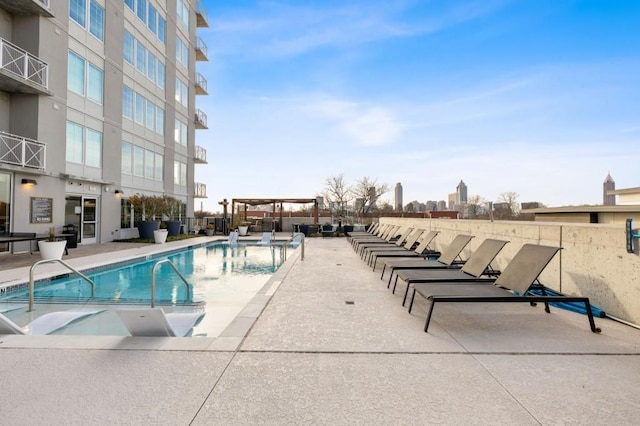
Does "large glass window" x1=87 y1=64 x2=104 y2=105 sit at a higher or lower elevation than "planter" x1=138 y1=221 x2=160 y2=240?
higher

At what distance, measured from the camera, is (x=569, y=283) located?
14.0 feet

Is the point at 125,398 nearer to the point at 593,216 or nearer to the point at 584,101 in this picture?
the point at 593,216

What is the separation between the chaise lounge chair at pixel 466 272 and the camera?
427 centimetres

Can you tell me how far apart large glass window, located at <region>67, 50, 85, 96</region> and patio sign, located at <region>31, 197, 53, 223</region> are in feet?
14.5

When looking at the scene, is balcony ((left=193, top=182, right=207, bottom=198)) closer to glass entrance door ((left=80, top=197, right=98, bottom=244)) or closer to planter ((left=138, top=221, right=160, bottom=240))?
planter ((left=138, top=221, right=160, bottom=240))

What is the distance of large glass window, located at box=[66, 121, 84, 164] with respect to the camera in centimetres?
1265

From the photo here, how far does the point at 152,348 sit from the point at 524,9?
15518 millimetres

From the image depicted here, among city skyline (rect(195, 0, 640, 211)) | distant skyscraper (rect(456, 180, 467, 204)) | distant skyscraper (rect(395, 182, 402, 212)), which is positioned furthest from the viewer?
distant skyscraper (rect(456, 180, 467, 204))

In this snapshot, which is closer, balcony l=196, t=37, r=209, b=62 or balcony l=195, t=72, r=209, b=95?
balcony l=195, t=72, r=209, b=95

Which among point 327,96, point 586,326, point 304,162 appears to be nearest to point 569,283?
point 586,326

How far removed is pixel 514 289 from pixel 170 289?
19.9 ft

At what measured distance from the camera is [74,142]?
42.4 feet

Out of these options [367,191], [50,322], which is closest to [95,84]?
A: [50,322]

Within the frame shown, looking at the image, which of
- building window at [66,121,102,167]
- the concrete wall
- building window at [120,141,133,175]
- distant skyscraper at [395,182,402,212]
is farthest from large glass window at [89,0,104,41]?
distant skyscraper at [395,182,402,212]
